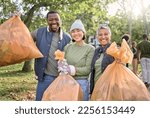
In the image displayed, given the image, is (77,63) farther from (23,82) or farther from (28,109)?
(23,82)

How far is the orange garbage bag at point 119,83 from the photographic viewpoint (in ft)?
14.4

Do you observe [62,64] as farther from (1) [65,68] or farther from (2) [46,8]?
(2) [46,8]

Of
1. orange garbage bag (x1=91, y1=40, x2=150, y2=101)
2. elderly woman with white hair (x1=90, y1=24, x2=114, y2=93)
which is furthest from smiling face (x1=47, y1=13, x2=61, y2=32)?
orange garbage bag (x1=91, y1=40, x2=150, y2=101)

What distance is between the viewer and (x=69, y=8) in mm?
14453

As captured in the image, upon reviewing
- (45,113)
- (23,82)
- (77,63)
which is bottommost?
(23,82)

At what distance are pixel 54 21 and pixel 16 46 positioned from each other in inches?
21.1

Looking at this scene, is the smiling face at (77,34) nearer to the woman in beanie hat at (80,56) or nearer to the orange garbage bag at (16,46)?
the woman in beanie hat at (80,56)

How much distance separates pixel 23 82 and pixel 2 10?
2.34 m

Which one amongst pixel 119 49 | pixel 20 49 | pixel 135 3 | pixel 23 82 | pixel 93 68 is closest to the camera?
pixel 119 49

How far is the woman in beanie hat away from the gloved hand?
0.03 meters

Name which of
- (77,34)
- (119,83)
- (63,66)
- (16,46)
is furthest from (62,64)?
(16,46)

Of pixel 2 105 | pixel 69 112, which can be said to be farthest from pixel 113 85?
pixel 2 105

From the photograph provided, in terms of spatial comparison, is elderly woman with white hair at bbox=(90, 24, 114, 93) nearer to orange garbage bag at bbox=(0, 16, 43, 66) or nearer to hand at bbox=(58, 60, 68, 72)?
hand at bbox=(58, 60, 68, 72)

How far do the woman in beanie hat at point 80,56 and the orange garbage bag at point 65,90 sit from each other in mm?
146
